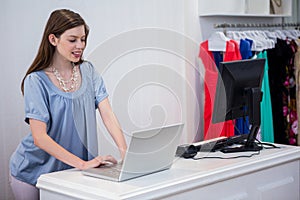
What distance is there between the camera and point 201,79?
476 centimetres

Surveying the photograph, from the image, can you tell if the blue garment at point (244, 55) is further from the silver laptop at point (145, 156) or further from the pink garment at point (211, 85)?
the silver laptop at point (145, 156)

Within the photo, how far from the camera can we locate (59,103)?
2766mm

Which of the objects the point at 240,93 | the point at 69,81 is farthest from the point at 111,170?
the point at 240,93

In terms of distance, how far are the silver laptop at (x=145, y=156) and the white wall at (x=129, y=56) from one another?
123 cm

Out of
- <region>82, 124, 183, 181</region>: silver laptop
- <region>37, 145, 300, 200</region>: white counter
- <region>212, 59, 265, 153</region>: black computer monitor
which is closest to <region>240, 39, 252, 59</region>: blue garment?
<region>212, 59, 265, 153</region>: black computer monitor

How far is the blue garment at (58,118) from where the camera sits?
271cm

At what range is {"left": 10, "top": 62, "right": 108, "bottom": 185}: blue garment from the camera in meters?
2.71

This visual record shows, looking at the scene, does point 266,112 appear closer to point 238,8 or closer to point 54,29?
point 238,8

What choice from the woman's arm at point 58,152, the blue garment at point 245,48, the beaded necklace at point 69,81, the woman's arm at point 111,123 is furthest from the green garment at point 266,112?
the woman's arm at point 58,152

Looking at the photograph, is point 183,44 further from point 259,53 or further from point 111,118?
point 111,118

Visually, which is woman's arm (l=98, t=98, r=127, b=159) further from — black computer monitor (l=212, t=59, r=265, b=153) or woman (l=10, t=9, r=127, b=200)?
black computer monitor (l=212, t=59, r=265, b=153)

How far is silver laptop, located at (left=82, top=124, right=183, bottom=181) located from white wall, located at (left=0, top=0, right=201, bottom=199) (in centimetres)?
123

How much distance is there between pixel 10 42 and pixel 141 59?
1213mm

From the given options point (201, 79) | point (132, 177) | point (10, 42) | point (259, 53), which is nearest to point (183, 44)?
point (201, 79)
